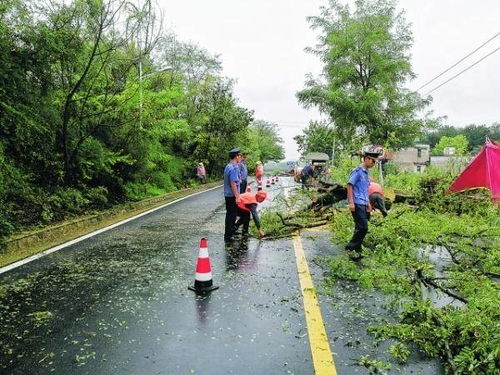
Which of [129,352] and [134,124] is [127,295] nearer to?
[129,352]

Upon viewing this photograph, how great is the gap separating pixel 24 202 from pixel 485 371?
33.8ft

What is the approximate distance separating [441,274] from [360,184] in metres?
1.93

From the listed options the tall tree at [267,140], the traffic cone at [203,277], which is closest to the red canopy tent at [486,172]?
the traffic cone at [203,277]

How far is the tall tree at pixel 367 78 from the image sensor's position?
27.3 meters

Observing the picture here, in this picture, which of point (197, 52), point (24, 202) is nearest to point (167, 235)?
point (24, 202)

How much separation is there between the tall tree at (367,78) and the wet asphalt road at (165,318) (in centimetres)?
2171

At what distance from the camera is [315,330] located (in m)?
4.05

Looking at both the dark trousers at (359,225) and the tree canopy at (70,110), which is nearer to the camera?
the dark trousers at (359,225)

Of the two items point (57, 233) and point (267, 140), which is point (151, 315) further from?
point (267, 140)

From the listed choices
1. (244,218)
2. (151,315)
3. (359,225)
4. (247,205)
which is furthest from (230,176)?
(151,315)

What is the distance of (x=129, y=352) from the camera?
361 centimetres

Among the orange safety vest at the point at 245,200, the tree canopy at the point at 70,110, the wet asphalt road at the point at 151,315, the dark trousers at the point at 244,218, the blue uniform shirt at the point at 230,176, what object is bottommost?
the wet asphalt road at the point at 151,315

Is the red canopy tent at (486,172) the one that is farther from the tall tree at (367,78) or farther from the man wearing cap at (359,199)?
the tall tree at (367,78)

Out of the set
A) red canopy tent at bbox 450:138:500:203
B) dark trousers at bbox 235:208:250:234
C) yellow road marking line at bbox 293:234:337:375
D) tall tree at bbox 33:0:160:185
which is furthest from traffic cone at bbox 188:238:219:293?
red canopy tent at bbox 450:138:500:203
